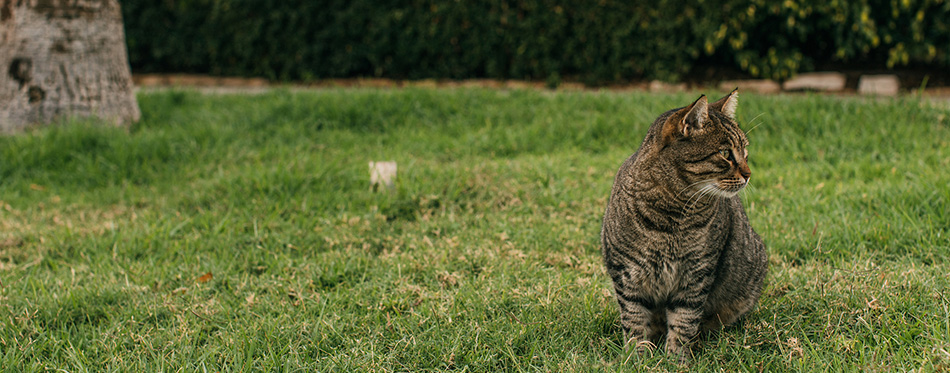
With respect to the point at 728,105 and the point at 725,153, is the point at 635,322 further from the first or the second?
the point at 728,105

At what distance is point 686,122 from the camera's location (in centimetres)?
221

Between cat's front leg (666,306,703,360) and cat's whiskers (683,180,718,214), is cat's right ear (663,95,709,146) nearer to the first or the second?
cat's whiskers (683,180,718,214)

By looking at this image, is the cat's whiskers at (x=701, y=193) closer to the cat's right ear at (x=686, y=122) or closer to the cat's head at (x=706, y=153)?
the cat's head at (x=706, y=153)

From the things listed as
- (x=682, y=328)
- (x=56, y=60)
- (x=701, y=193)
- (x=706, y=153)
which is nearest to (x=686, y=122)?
(x=706, y=153)

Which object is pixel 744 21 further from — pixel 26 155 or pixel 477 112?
pixel 26 155

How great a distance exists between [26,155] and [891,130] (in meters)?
6.41

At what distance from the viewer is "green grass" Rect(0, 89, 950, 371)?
2.52m

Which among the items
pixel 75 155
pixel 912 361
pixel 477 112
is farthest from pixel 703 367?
pixel 75 155

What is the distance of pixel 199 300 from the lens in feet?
10.0

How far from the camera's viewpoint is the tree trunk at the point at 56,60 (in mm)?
5379

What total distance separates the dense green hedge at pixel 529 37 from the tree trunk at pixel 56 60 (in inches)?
128

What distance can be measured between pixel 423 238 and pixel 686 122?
1.83 metres

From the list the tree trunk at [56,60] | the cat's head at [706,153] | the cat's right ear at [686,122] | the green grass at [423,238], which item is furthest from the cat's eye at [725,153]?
the tree trunk at [56,60]

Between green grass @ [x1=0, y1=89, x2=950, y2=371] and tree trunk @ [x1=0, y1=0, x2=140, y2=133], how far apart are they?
344 mm
